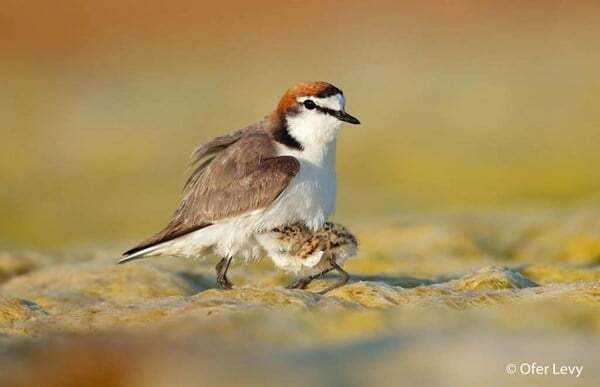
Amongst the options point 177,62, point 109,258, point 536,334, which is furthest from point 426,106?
point 536,334

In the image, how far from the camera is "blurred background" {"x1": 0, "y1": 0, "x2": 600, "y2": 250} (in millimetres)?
15289

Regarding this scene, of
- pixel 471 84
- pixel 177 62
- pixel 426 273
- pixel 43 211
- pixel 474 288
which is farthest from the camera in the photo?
pixel 177 62

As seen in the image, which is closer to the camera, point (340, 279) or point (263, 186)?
point (263, 186)

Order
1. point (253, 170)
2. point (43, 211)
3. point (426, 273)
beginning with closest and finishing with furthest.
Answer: point (253, 170)
point (426, 273)
point (43, 211)

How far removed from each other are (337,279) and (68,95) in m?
12.3

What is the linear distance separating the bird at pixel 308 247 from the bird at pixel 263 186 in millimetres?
55

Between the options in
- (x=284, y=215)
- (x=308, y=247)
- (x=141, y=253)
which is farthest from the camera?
(x=141, y=253)

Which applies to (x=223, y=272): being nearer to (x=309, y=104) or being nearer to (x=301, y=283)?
(x=301, y=283)

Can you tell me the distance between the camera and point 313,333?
679 cm

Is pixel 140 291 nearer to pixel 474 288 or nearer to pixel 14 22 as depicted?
pixel 474 288

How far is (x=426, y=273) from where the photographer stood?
10422 mm

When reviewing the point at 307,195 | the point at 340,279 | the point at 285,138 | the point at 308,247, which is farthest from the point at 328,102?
the point at 340,279

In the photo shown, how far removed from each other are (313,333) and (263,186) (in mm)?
2200

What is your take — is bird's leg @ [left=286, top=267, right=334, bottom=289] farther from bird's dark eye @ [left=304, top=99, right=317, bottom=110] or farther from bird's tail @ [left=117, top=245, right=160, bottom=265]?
bird's dark eye @ [left=304, top=99, right=317, bottom=110]
